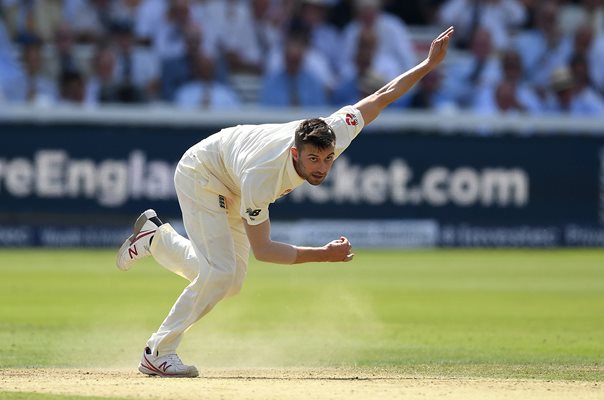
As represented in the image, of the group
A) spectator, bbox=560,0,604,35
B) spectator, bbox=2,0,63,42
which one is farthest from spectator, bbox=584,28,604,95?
spectator, bbox=2,0,63,42

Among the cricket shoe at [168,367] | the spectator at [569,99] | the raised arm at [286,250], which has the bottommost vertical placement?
the cricket shoe at [168,367]

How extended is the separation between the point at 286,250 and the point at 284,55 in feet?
39.8

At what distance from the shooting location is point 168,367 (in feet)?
24.9

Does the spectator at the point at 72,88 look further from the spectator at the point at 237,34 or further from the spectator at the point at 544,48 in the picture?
the spectator at the point at 544,48

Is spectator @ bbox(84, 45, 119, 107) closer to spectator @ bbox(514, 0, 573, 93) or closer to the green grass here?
the green grass

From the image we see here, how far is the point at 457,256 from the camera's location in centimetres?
1794

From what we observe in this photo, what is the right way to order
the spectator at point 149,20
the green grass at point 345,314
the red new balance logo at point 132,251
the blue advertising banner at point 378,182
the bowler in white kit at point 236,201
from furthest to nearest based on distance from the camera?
1. the spectator at point 149,20
2. the blue advertising banner at point 378,182
3. the green grass at point 345,314
4. the red new balance logo at point 132,251
5. the bowler in white kit at point 236,201

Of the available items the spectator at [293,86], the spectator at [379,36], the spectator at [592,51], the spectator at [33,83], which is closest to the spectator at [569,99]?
the spectator at [592,51]

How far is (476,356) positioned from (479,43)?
11.9 meters

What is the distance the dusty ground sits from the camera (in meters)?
6.76

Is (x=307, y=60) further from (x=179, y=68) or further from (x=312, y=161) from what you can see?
(x=312, y=161)

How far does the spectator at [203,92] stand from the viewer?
1891cm

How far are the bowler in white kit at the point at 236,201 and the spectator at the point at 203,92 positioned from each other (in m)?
10.9

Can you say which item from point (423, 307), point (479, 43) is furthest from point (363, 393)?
point (479, 43)
